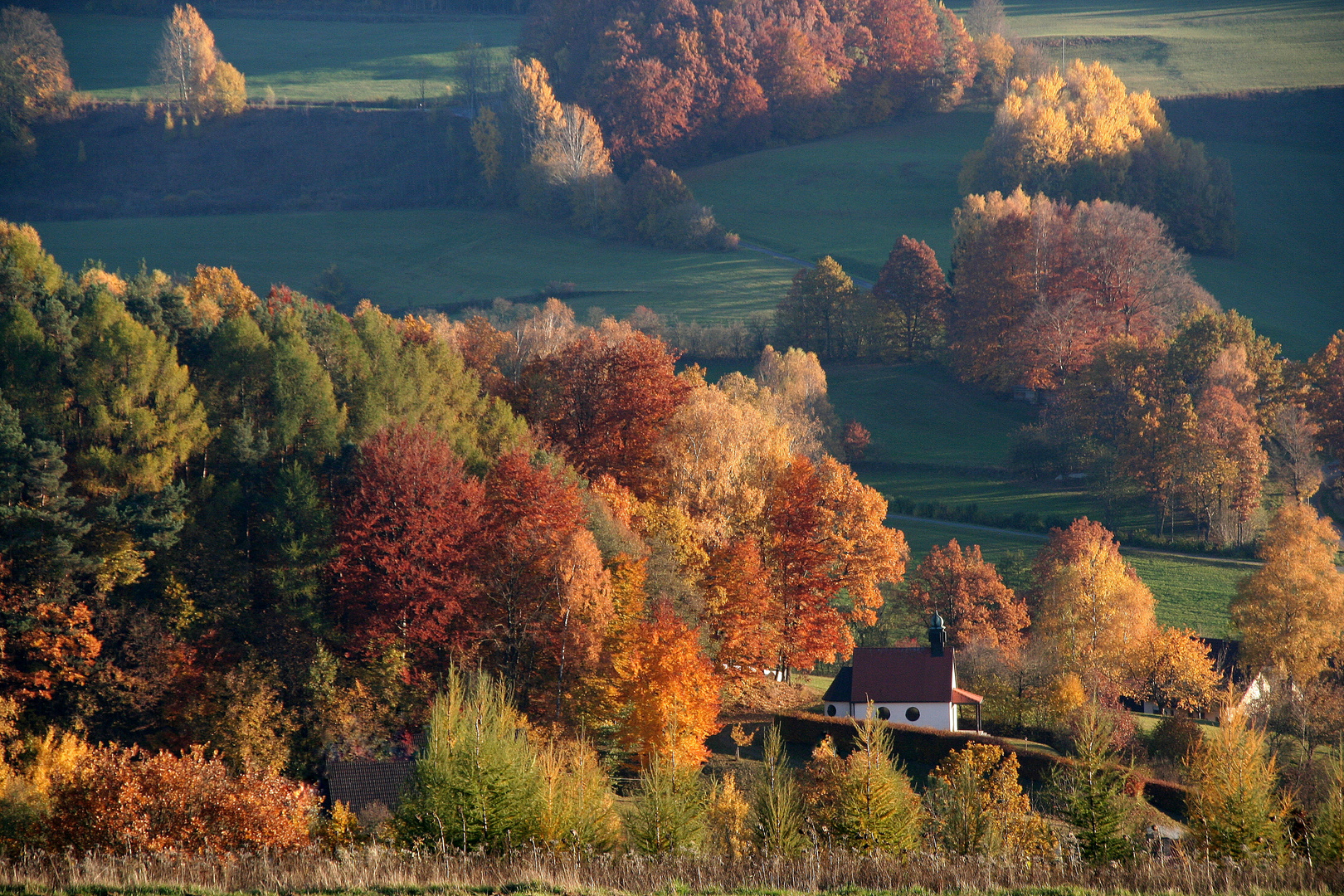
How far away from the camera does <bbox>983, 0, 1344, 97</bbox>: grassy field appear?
11556cm

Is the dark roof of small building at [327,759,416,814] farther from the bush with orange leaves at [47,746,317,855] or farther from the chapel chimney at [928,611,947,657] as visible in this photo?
the chapel chimney at [928,611,947,657]

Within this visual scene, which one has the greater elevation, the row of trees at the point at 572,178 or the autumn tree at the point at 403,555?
the row of trees at the point at 572,178

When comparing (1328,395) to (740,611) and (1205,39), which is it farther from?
(1205,39)

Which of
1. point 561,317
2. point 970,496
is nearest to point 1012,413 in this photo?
point 970,496

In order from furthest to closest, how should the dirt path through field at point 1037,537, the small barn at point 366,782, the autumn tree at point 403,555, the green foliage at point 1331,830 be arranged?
the dirt path through field at point 1037,537, the autumn tree at point 403,555, the small barn at point 366,782, the green foliage at point 1331,830

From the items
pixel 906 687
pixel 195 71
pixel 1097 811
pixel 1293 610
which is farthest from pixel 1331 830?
pixel 195 71

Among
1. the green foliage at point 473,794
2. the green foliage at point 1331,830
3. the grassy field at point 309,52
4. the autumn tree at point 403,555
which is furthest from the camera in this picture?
the grassy field at point 309,52

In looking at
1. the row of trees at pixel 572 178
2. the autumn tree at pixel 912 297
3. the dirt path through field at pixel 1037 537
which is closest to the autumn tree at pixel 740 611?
the dirt path through field at pixel 1037 537

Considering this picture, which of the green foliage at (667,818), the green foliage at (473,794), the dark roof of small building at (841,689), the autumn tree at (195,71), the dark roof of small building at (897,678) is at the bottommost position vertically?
the dark roof of small building at (841,689)

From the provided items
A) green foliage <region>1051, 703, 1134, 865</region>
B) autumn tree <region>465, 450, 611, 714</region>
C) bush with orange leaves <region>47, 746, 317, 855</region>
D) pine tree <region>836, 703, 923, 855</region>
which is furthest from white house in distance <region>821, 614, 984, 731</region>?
bush with orange leaves <region>47, 746, 317, 855</region>

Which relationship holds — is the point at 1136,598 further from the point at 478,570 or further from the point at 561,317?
the point at 561,317

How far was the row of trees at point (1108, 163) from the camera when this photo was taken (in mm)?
96875

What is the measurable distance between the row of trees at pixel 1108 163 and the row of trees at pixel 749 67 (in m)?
21.3

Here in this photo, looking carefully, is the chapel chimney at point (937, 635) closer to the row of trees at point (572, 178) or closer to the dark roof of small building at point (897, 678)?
the dark roof of small building at point (897, 678)
